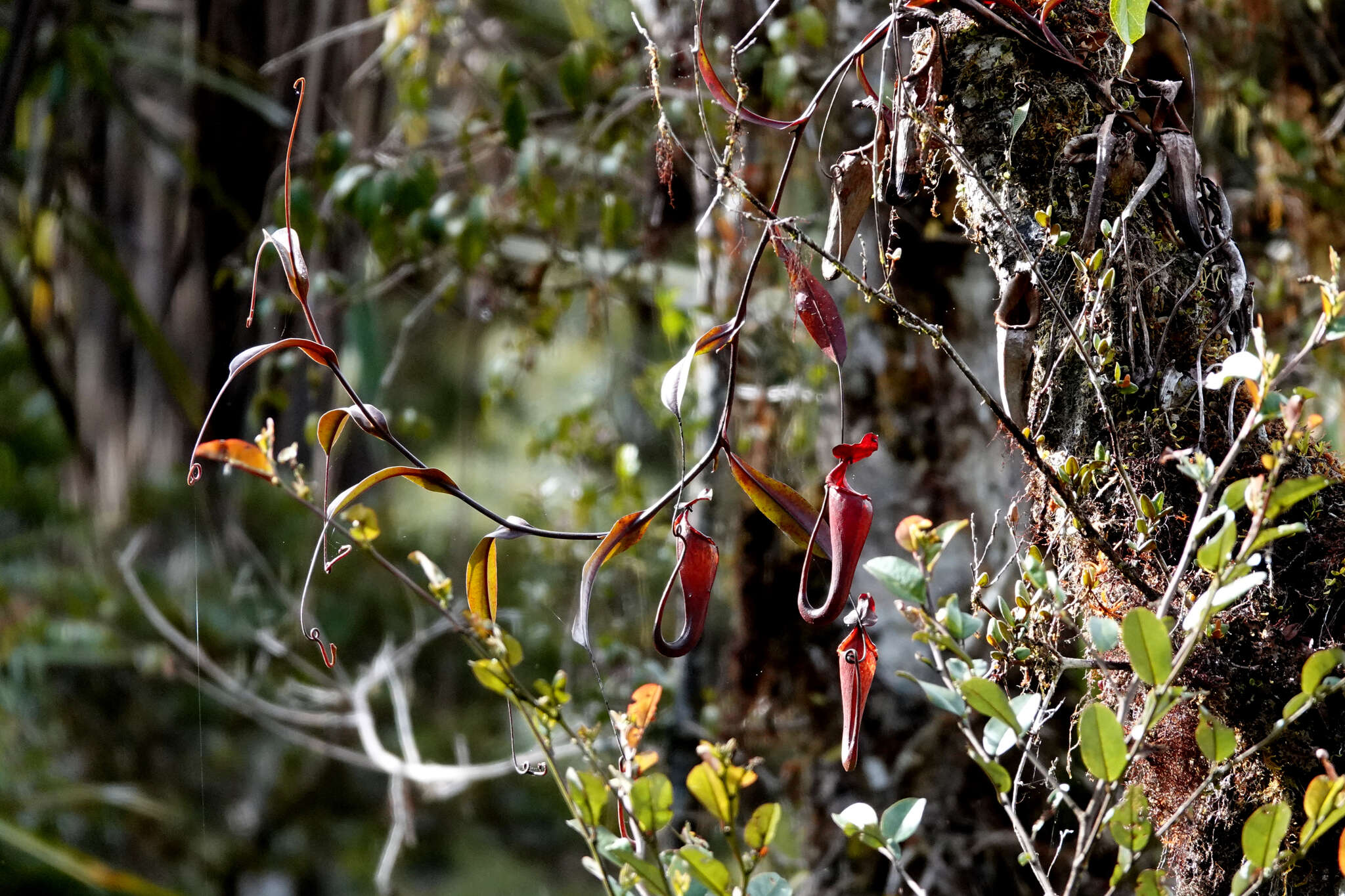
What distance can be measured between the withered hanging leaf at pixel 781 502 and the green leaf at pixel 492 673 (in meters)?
0.12

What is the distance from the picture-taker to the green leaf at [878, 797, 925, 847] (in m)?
0.30

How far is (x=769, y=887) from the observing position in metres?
0.30

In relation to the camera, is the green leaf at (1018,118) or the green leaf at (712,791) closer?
the green leaf at (712,791)

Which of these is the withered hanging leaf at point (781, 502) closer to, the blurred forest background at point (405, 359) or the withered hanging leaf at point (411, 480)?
the withered hanging leaf at point (411, 480)

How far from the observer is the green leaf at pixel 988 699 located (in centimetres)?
27

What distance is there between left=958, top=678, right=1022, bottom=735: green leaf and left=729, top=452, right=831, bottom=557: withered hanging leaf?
99mm

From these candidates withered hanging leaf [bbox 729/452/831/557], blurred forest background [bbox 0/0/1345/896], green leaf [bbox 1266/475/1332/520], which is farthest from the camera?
blurred forest background [bbox 0/0/1345/896]

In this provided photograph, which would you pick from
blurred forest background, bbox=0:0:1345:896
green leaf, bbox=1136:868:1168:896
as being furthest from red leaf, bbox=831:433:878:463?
blurred forest background, bbox=0:0:1345:896

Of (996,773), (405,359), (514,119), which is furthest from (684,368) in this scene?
(405,359)

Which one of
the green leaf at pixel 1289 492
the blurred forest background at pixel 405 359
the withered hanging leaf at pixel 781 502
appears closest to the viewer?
the green leaf at pixel 1289 492

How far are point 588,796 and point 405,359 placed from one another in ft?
8.07

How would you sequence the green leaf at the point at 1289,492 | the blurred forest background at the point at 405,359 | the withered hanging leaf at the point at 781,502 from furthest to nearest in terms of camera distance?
the blurred forest background at the point at 405,359, the withered hanging leaf at the point at 781,502, the green leaf at the point at 1289,492

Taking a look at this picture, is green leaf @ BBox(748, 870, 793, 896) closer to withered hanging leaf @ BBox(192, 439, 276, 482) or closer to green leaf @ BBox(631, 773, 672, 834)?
green leaf @ BBox(631, 773, 672, 834)

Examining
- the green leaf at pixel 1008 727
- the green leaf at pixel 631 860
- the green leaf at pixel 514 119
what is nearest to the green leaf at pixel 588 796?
the green leaf at pixel 631 860
